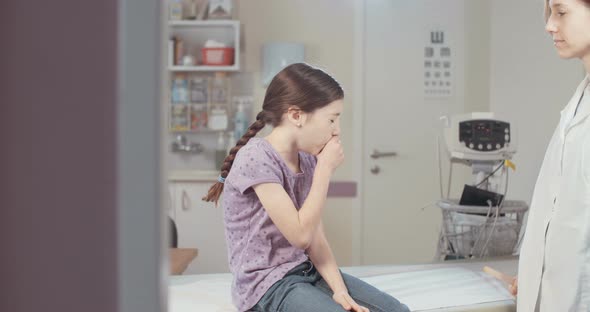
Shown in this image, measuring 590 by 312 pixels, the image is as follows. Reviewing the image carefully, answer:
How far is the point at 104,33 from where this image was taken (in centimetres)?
19

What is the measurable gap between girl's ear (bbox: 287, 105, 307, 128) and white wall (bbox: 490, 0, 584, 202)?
65.1 inches

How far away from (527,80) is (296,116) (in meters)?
2.16

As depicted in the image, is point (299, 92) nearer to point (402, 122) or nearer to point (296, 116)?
point (296, 116)

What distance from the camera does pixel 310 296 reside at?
1479 mm

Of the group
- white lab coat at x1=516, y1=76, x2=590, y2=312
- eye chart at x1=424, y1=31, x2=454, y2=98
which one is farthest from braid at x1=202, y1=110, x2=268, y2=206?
eye chart at x1=424, y1=31, x2=454, y2=98

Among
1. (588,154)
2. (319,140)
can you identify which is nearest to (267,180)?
(319,140)

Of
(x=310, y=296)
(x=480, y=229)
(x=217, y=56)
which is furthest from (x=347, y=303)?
(x=217, y=56)

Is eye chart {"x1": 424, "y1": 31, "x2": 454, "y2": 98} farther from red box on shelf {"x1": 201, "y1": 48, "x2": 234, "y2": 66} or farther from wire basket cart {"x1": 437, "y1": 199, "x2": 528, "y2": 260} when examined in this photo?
wire basket cart {"x1": 437, "y1": 199, "x2": 528, "y2": 260}

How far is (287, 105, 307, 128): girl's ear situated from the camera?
1.58 m

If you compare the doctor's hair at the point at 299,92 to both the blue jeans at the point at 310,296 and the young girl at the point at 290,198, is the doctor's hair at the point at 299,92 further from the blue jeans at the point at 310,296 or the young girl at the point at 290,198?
the blue jeans at the point at 310,296

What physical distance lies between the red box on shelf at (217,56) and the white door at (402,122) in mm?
826

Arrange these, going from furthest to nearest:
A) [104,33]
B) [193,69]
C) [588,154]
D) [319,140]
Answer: [193,69] → [319,140] → [588,154] → [104,33]

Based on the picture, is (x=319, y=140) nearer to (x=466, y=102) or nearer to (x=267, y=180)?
(x=267, y=180)

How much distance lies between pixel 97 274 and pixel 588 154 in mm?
1392
